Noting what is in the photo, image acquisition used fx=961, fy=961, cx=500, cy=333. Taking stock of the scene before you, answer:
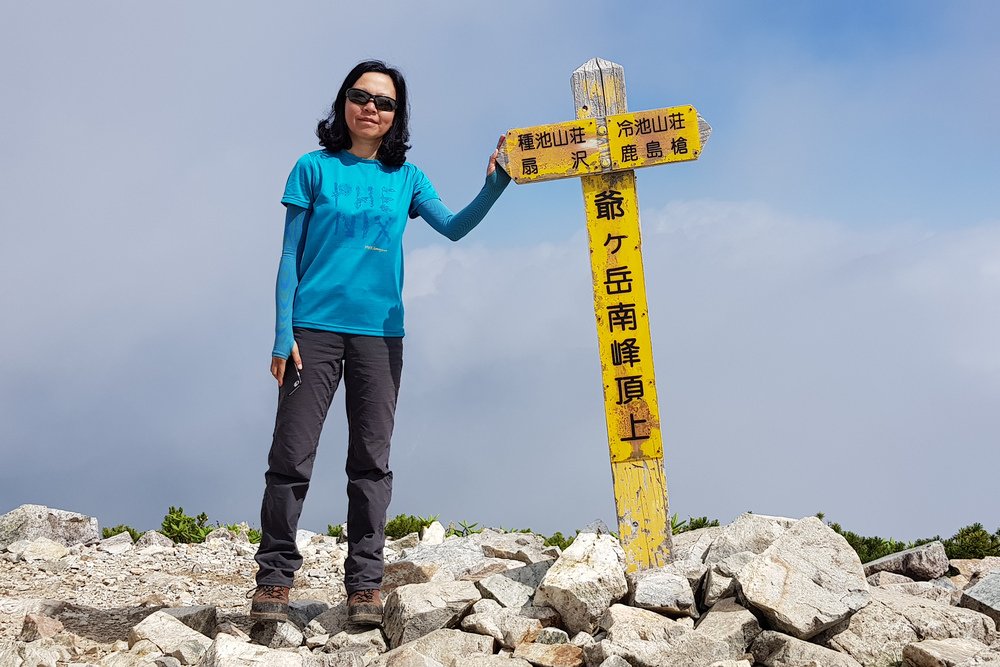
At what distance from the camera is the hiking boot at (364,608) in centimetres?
637

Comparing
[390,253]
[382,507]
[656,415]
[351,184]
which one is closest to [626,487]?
[656,415]

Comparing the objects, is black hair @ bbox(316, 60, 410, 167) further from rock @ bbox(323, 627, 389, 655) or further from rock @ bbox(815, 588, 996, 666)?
rock @ bbox(815, 588, 996, 666)

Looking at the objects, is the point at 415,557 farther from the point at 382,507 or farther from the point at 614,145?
the point at 614,145

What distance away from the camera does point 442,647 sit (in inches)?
226

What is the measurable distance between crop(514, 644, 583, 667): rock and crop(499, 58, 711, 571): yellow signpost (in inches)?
61.3

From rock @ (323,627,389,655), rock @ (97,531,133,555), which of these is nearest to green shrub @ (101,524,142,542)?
rock @ (97,531,133,555)

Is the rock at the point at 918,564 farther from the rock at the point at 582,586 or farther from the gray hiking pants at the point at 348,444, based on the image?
the gray hiking pants at the point at 348,444

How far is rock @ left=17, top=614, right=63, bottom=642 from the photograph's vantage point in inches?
279

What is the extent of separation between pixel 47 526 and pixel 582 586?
7.92 meters

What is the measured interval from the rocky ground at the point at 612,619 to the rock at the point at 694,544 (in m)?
0.05

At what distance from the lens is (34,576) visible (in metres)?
9.82

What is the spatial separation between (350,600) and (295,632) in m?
0.41

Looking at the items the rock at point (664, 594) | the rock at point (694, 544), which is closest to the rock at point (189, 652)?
the rock at point (664, 594)

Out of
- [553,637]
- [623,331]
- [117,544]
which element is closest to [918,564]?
[623,331]
